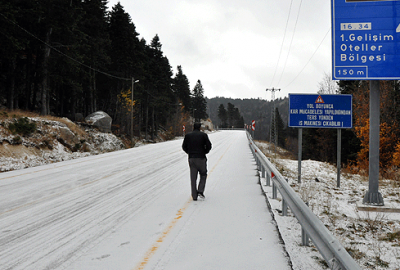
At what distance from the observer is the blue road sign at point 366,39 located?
24.5 feet

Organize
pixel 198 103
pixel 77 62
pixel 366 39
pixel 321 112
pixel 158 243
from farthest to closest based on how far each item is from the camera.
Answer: pixel 198 103, pixel 77 62, pixel 321 112, pixel 366 39, pixel 158 243

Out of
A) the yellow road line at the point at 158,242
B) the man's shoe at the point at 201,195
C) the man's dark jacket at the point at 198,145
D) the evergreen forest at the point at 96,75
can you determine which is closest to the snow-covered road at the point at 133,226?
the yellow road line at the point at 158,242

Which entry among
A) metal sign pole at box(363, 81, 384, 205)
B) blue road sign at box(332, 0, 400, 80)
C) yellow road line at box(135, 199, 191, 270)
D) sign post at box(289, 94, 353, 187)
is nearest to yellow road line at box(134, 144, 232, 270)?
yellow road line at box(135, 199, 191, 270)

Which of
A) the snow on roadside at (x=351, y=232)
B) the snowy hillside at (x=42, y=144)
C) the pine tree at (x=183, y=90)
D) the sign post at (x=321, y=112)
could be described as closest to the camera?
the snow on roadside at (x=351, y=232)

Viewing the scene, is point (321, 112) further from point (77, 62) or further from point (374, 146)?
point (77, 62)

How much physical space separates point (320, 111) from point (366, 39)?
383cm

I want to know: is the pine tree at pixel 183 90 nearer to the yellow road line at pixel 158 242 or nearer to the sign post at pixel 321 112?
the sign post at pixel 321 112

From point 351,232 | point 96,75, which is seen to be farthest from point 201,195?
point 96,75

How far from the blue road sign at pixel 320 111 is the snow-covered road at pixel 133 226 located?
3622 millimetres

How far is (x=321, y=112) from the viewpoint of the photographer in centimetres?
1105

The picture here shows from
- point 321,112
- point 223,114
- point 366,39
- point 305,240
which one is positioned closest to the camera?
point 305,240

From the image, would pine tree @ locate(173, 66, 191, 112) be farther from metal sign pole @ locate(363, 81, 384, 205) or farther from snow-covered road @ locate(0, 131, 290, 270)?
metal sign pole @ locate(363, 81, 384, 205)

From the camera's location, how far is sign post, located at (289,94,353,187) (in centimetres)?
1084

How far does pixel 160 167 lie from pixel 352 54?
8766 millimetres
